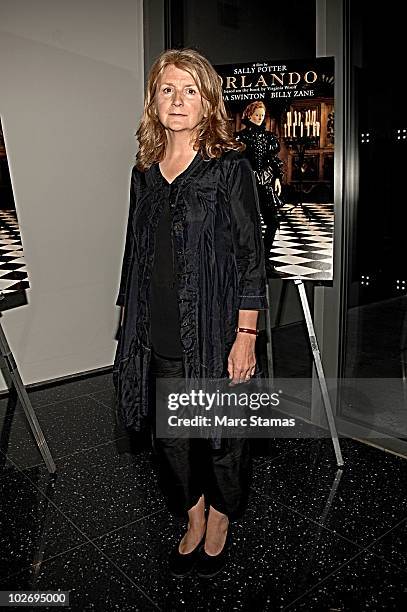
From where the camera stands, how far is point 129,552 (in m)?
2.15

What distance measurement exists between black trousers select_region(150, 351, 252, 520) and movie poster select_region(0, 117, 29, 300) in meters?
1.06

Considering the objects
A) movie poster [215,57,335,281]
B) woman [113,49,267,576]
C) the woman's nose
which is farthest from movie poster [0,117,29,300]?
the woman's nose

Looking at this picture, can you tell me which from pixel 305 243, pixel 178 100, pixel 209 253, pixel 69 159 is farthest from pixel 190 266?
pixel 69 159

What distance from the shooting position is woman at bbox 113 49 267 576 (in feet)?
6.06

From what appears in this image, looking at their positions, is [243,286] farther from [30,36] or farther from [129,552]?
[30,36]

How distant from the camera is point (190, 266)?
185 centimetres

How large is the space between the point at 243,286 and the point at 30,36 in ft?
7.84

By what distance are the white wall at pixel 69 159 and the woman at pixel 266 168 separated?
1442mm

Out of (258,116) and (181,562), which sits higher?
(258,116)

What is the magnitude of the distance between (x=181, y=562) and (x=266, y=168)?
157cm

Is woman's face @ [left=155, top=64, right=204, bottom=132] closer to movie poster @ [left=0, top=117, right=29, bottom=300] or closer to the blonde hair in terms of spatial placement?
the blonde hair

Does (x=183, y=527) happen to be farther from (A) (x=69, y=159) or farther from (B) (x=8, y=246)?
(A) (x=69, y=159)

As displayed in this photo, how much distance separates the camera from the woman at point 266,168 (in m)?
2.63

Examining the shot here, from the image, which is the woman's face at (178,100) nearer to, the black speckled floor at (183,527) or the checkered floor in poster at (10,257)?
the checkered floor in poster at (10,257)
